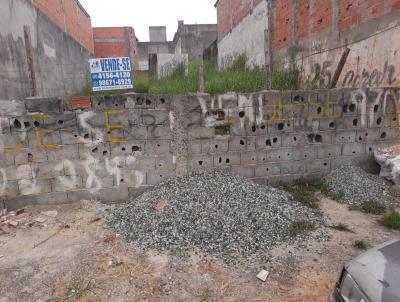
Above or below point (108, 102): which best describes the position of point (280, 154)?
below

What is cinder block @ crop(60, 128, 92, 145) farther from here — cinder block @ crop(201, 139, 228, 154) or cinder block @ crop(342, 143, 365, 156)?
cinder block @ crop(342, 143, 365, 156)

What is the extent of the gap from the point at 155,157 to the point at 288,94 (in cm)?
242

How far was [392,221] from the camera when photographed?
354cm

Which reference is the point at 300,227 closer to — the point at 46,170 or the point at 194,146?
the point at 194,146

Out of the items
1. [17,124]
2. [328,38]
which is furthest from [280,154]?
[328,38]

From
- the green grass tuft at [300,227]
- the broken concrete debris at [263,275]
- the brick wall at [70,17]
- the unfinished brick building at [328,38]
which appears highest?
the brick wall at [70,17]

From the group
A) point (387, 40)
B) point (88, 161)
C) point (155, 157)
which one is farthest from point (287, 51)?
point (88, 161)

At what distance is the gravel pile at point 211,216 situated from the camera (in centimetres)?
321

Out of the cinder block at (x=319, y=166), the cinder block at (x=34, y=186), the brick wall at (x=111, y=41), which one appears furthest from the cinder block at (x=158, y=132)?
the brick wall at (x=111, y=41)

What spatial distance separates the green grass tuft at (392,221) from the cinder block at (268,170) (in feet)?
5.43

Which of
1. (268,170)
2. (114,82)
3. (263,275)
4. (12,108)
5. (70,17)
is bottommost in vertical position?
(263,275)

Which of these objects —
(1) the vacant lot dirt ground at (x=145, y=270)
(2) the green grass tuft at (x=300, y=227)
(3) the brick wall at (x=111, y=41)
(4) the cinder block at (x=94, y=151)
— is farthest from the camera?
(3) the brick wall at (x=111, y=41)

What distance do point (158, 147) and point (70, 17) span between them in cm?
1174

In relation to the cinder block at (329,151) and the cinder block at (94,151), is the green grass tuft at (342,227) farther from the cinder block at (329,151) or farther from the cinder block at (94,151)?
the cinder block at (94,151)
